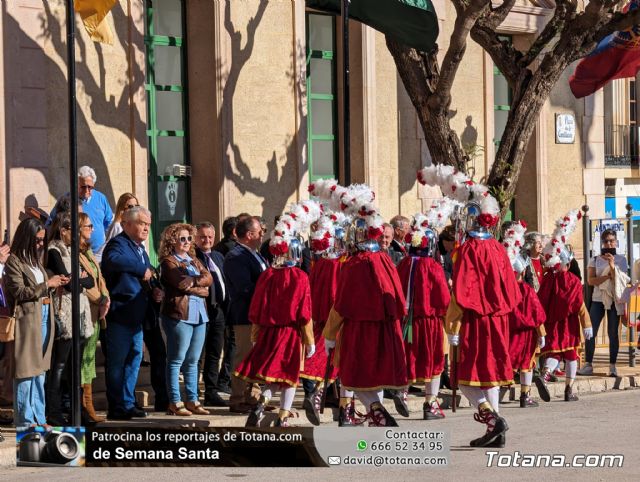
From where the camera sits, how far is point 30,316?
1198 cm

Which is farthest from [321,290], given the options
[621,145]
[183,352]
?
[621,145]

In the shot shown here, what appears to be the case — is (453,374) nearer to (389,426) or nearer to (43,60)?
(389,426)

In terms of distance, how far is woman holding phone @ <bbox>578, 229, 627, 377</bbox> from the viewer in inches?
711

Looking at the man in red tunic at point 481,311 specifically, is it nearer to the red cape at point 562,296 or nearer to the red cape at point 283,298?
the red cape at point 283,298

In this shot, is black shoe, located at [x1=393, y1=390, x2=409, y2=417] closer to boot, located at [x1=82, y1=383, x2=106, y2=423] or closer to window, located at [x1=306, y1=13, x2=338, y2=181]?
boot, located at [x1=82, y1=383, x2=106, y2=423]

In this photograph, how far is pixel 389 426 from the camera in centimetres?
1242

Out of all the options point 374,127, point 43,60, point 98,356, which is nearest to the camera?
point 98,356

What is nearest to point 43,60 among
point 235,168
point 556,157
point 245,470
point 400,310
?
point 235,168

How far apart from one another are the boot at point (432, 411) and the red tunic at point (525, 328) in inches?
39.5

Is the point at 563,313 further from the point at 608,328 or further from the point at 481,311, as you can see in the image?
the point at 481,311

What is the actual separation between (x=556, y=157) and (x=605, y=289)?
529 cm

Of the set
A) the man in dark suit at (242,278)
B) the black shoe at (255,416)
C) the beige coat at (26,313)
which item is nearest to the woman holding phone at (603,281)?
the man in dark suit at (242,278)

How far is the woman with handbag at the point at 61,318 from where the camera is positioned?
12.6m

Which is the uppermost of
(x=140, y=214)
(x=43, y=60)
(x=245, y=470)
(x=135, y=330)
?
(x=43, y=60)
